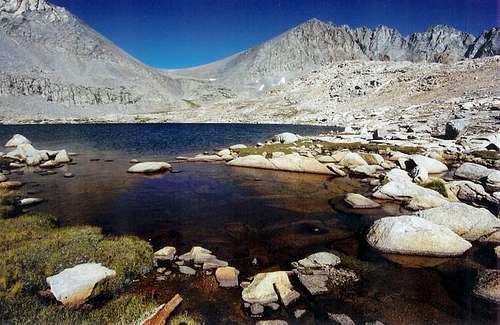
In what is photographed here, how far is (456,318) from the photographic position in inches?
407

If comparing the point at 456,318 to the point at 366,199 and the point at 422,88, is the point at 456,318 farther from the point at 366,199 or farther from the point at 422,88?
the point at 422,88

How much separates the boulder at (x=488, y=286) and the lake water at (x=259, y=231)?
307 mm

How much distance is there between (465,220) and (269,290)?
11126mm

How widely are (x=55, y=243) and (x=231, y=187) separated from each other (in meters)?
14.0

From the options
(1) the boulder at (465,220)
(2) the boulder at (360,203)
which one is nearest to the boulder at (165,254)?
(2) the boulder at (360,203)

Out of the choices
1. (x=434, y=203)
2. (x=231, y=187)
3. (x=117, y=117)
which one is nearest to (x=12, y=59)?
(x=117, y=117)

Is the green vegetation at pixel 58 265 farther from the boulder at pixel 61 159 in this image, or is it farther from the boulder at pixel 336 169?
the boulder at pixel 61 159

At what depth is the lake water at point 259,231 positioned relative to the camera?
10.7 meters

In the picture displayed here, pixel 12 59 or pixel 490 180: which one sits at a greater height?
pixel 12 59

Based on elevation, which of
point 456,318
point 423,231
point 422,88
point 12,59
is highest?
point 12,59

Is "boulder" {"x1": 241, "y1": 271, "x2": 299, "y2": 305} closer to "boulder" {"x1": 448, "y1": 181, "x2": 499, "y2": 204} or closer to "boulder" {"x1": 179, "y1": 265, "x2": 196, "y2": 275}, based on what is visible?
"boulder" {"x1": 179, "y1": 265, "x2": 196, "y2": 275}

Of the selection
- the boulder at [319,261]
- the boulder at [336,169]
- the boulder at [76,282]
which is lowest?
the boulder at [319,261]

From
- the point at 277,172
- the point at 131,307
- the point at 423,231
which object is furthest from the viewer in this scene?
the point at 277,172

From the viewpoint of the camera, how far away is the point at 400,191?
22.2 meters
